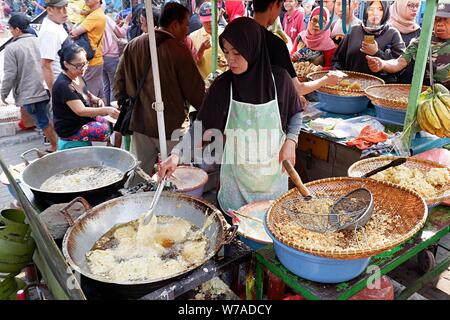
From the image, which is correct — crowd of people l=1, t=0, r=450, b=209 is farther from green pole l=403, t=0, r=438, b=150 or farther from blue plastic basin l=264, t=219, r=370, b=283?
blue plastic basin l=264, t=219, r=370, b=283

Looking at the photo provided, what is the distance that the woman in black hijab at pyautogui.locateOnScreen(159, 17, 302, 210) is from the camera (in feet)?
6.68

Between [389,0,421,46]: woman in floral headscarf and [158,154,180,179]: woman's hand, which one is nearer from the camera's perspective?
[158,154,180,179]: woman's hand

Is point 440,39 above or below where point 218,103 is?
above

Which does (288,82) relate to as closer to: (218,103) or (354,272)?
(218,103)

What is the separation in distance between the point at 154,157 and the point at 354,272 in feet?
7.78

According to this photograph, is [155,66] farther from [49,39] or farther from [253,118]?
[49,39]

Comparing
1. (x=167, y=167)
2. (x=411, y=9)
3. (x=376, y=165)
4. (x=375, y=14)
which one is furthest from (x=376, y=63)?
(x=167, y=167)

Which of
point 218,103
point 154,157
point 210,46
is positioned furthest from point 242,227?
point 210,46

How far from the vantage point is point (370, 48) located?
371 centimetres

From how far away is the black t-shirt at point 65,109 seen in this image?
3.08 metres

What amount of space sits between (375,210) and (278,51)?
147cm

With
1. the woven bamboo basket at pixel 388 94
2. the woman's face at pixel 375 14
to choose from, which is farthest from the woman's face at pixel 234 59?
the woman's face at pixel 375 14

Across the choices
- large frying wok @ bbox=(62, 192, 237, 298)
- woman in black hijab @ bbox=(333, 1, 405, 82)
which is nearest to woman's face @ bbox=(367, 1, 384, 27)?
woman in black hijab @ bbox=(333, 1, 405, 82)
